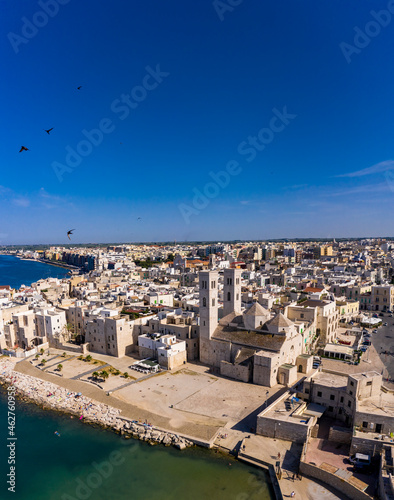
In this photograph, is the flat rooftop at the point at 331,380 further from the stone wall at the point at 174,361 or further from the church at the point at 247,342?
the stone wall at the point at 174,361

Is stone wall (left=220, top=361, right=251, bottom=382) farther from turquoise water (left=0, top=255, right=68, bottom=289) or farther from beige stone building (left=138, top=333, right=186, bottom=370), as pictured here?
turquoise water (left=0, top=255, right=68, bottom=289)

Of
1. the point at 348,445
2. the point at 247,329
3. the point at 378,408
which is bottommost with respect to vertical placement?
the point at 348,445

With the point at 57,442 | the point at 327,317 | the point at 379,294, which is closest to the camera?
the point at 57,442

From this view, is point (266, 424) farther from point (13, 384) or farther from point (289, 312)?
point (13, 384)

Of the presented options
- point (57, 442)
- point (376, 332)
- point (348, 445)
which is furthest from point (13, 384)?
point (376, 332)

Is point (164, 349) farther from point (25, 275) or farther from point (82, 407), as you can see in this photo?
point (25, 275)

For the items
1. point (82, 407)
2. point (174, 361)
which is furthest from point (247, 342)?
point (82, 407)
